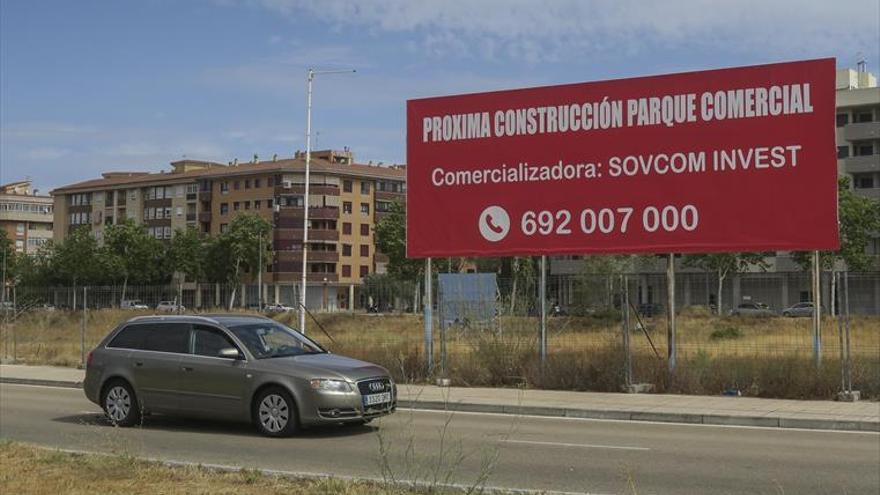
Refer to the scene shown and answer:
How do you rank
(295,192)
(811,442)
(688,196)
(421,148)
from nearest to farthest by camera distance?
(811,442)
(688,196)
(421,148)
(295,192)

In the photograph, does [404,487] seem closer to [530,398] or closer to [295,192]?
[530,398]

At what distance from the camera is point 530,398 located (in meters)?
17.0

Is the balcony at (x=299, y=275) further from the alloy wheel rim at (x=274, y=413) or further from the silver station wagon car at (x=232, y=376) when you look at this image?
the alloy wheel rim at (x=274, y=413)

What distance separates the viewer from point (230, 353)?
1225 centimetres

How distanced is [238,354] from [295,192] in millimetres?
97077

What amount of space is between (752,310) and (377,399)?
9.43 m

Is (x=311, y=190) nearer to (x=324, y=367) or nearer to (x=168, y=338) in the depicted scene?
(x=168, y=338)

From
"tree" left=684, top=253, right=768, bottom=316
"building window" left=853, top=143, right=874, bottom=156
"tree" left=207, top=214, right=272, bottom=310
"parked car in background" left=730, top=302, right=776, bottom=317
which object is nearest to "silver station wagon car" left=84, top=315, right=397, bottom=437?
"parked car in background" left=730, top=302, right=776, bottom=317

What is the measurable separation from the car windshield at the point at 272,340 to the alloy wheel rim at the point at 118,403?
75.8 inches

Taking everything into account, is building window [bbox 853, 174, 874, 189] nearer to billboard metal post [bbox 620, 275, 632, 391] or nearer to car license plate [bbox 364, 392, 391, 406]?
billboard metal post [bbox 620, 275, 632, 391]

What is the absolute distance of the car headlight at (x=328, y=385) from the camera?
11.6 m

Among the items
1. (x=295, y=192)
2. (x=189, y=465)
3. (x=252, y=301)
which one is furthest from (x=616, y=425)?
(x=295, y=192)

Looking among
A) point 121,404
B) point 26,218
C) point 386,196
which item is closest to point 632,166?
point 121,404

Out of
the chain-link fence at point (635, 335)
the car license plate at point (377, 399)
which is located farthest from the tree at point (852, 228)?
the car license plate at point (377, 399)
